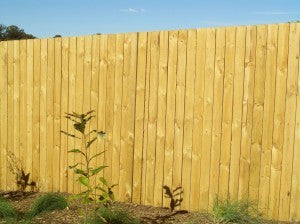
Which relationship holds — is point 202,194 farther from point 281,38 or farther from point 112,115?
point 281,38

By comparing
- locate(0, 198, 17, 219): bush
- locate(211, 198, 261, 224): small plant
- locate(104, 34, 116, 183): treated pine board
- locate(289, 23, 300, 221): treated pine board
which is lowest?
locate(0, 198, 17, 219): bush

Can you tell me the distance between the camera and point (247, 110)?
4.66m

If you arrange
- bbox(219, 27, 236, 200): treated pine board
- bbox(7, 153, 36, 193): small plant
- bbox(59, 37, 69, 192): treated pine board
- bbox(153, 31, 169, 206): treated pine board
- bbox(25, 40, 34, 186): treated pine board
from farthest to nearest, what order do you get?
bbox(7, 153, 36, 193): small plant → bbox(25, 40, 34, 186): treated pine board → bbox(59, 37, 69, 192): treated pine board → bbox(153, 31, 169, 206): treated pine board → bbox(219, 27, 236, 200): treated pine board

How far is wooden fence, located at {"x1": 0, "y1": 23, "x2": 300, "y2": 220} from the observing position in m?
4.56

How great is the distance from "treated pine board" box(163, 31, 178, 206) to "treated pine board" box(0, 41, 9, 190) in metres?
2.73

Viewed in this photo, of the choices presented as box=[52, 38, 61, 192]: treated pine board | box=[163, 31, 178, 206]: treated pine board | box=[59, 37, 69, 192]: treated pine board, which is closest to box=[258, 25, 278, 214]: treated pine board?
box=[163, 31, 178, 206]: treated pine board

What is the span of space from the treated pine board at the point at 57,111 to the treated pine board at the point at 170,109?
166cm

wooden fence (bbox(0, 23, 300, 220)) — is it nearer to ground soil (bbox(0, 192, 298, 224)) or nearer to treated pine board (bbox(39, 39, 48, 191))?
treated pine board (bbox(39, 39, 48, 191))

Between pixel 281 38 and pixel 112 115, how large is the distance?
2.22 metres

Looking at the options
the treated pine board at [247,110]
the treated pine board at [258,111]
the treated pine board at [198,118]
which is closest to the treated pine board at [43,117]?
the treated pine board at [198,118]

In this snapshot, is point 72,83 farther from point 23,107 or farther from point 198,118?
point 198,118

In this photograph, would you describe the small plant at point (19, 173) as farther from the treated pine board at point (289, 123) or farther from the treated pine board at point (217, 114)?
the treated pine board at point (289, 123)

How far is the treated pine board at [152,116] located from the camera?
16.8 ft

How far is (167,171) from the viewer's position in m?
5.14
